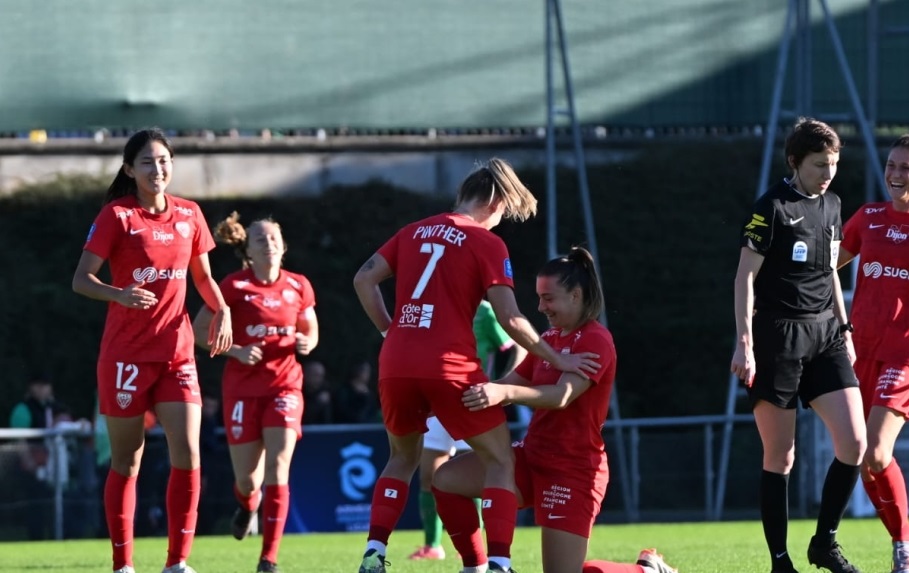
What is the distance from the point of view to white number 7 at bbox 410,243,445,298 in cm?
673

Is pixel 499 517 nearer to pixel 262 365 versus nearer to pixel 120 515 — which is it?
pixel 120 515

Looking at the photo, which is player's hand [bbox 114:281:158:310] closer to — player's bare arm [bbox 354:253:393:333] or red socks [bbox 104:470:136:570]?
red socks [bbox 104:470:136:570]

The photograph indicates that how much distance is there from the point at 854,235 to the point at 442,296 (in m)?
2.76

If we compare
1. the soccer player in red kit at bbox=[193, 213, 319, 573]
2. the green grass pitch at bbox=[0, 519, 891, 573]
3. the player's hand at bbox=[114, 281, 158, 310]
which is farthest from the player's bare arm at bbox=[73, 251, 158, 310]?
the green grass pitch at bbox=[0, 519, 891, 573]

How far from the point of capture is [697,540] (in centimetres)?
1240

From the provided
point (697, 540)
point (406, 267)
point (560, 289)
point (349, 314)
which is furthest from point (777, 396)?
point (349, 314)

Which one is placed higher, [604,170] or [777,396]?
[604,170]

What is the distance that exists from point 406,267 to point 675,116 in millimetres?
10075

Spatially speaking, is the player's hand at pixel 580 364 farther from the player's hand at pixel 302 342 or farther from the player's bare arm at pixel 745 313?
the player's hand at pixel 302 342

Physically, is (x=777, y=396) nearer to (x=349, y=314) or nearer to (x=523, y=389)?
(x=523, y=389)

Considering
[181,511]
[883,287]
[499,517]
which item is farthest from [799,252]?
[181,511]

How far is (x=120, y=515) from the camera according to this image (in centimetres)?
789

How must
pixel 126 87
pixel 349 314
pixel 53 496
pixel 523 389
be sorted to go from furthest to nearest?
1. pixel 349 314
2. pixel 126 87
3. pixel 53 496
4. pixel 523 389

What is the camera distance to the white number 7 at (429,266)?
673cm
